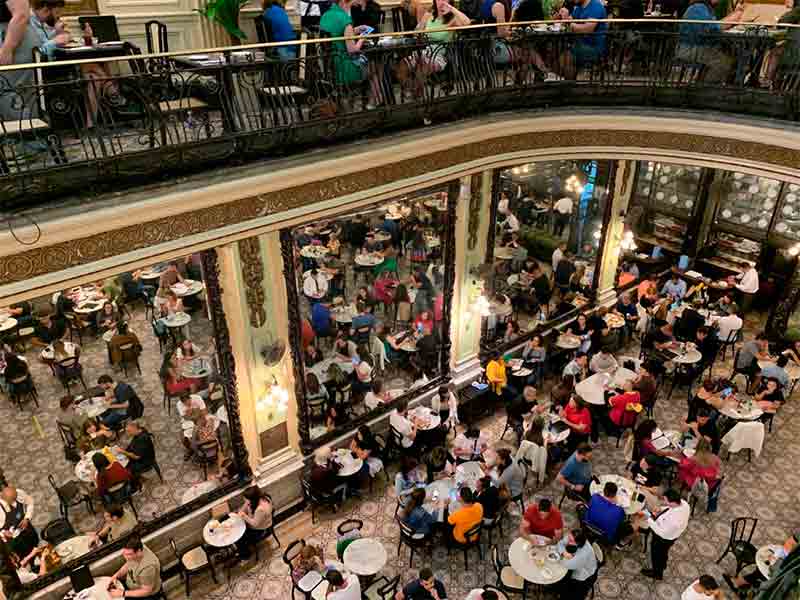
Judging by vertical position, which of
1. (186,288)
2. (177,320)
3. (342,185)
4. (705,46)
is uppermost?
(705,46)

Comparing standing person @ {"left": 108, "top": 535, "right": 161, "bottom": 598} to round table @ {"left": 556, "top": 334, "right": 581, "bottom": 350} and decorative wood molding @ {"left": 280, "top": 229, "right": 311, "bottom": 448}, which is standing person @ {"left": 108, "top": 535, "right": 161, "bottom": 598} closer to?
decorative wood molding @ {"left": 280, "top": 229, "right": 311, "bottom": 448}

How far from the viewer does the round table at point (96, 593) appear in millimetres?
6695

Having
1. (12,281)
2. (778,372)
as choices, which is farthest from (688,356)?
(12,281)

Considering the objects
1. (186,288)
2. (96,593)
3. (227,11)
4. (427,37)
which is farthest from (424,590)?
(186,288)

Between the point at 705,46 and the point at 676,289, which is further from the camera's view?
the point at 676,289

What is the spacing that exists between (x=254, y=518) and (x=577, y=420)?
14.7ft

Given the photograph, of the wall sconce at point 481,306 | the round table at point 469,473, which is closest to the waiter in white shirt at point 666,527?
the round table at point 469,473

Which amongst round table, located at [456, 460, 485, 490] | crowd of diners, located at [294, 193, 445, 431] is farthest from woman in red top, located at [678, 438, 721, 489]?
crowd of diners, located at [294, 193, 445, 431]

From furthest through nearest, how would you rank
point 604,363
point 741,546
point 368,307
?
1. point 368,307
2. point 604,363
3. point 741,546

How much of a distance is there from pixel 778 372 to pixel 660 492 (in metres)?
3.21

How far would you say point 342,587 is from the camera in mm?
6770

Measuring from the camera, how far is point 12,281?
5438 mm

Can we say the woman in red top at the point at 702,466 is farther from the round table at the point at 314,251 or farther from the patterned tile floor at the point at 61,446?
the round table at the point at 314,251

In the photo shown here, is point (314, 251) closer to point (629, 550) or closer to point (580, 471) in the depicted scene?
point (580, 471)
